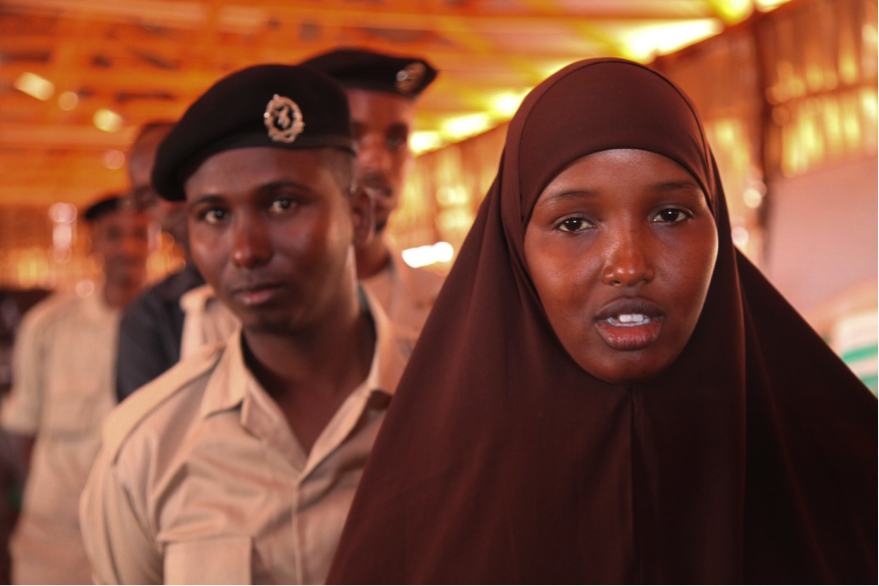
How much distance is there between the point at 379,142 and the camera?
2342 mm

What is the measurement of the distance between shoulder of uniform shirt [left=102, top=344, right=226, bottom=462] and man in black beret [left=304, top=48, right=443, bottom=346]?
0.61 m

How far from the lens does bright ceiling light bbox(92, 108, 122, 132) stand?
1255cm

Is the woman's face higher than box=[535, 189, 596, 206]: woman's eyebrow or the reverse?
the reverse

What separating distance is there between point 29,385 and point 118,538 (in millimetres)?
2482

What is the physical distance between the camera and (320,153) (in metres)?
1.66

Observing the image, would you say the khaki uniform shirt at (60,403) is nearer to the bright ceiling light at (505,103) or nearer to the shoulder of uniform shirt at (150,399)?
the shoulder of uniform shirt at (150,399)

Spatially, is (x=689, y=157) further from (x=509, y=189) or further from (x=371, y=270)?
(x=371, y=270)

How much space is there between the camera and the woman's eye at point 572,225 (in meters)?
1.21

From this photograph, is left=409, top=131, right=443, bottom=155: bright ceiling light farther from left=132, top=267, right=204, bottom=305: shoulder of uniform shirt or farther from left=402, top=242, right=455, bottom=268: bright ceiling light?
left=132, top=267, right=204, bottom=305: shoulder of uniform shirt

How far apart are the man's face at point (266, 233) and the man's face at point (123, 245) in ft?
7.57

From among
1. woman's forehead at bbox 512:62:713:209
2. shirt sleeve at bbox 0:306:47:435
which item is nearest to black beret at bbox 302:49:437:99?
woman's forehead at bbox 512:62:713:209

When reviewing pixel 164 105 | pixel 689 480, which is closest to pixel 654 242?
pixel 689 480

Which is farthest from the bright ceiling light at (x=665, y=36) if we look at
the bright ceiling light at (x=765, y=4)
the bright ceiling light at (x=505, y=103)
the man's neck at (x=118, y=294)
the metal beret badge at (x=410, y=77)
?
the metal beret badge at (x=410, y=77)

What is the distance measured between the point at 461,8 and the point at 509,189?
7.99m
